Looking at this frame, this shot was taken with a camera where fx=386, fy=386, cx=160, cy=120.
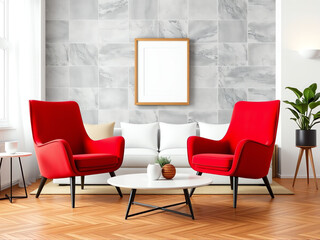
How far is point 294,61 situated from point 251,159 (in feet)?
7.56

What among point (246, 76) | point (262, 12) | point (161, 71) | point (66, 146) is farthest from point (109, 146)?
point (262, 12)

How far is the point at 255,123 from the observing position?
13.3ft

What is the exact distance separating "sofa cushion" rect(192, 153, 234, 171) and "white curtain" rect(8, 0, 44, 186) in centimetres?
223

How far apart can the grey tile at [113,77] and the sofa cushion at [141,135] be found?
78 centimetres

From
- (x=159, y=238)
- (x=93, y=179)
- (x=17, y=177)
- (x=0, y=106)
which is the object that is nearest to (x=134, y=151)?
(x=93, y=179)

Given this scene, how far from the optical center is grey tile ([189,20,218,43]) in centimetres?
569

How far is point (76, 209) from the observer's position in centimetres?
339

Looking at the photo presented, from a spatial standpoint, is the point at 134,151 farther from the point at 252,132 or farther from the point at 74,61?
the point at 74,61

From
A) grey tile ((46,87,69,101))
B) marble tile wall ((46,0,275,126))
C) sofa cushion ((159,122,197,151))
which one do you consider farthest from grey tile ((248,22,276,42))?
grey tile ((46,87,69,101))

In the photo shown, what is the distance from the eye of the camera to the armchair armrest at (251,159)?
11.5 ft

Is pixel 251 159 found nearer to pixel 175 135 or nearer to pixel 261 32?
pixel 175 135

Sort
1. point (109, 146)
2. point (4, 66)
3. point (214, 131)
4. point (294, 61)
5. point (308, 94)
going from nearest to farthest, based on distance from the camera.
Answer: point (109, 146)
point (308, 94)
point (4, 66)
point (214, 131)
point (294, 61)

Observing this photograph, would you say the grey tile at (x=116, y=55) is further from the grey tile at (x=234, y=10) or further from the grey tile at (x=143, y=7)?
the grey tile at (x=234, y=10)

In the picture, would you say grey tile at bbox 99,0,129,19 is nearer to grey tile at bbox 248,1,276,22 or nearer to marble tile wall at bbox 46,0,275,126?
marble tile wall at bbox 46,0,275,126
